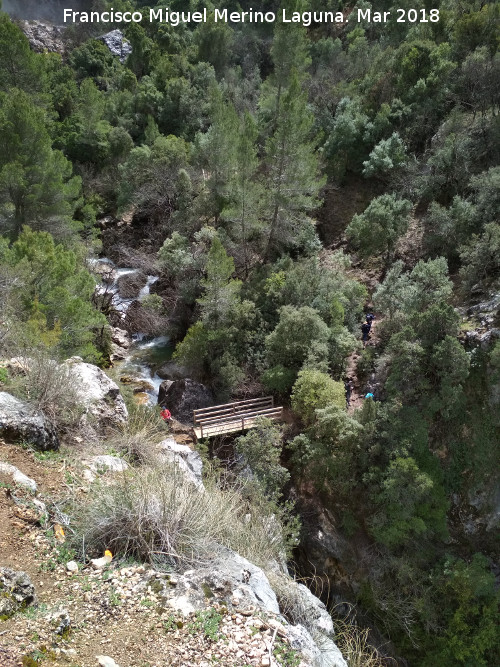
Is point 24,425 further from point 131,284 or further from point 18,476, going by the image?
point 131,284

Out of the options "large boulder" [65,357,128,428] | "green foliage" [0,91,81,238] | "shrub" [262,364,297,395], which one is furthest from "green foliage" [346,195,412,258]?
"large boulder" [65,357,128,428]

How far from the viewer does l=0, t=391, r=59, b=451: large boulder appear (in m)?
7.71

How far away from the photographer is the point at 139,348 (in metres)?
21.7

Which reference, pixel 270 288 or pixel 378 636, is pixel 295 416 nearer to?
pixel 270 288

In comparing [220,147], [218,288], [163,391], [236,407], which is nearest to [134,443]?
[236,407]

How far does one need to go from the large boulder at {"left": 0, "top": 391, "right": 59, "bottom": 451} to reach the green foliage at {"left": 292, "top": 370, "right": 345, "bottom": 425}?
8.50m

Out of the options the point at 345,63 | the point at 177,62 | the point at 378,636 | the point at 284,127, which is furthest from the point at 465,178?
the point at 177,62

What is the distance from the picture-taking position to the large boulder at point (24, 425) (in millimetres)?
7715

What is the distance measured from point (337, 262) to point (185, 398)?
8906 mm

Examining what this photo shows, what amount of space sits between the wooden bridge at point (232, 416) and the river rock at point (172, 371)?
2672mm

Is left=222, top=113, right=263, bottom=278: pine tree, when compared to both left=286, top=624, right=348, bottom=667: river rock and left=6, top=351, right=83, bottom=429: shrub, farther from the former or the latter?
left=286, top=624, right=348, bottom=667: river rock

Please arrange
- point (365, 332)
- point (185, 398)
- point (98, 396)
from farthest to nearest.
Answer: point (365, 332)
point (185, 398)
point (98, 396)

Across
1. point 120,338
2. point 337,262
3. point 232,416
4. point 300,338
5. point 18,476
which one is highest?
point 337,262

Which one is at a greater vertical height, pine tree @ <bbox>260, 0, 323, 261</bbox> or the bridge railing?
pine tree @ <bbox>260, 0, 323, 261</bbox>
